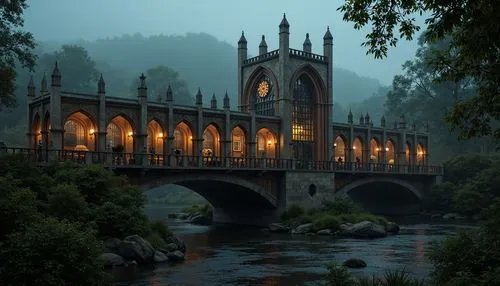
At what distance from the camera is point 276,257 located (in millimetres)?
34750

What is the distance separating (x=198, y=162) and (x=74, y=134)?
37.6 feet

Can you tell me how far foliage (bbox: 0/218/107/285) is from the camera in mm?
17156

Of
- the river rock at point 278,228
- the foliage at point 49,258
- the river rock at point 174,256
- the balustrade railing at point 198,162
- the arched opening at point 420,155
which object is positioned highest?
the arched opening at point 420,155

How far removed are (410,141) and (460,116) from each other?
212 feet

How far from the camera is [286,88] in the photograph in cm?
6091

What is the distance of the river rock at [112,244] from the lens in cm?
3080

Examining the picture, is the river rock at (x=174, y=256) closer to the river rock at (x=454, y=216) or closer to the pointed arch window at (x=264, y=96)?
the pointed arch window at (x=264, y=96)

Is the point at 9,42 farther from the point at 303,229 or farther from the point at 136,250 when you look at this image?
the point at 303,229

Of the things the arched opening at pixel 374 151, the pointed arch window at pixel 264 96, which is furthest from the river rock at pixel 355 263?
the arched opening at pixel 374 151

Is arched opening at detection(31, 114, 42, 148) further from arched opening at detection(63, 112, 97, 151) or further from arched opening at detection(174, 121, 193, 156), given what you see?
arched opening at detection(174, 121, 193, 156)

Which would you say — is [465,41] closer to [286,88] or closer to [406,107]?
[286,88]

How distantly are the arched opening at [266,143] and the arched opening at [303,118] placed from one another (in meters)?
3.03

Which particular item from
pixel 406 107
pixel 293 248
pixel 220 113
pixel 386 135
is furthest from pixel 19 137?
pixel 406 107

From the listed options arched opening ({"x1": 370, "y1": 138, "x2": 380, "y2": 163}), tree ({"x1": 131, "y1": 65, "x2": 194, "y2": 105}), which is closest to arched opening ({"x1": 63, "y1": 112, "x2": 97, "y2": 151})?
arched opening ({"x1": 370, "y1": 138, "x2": 380, "y2": 163})
